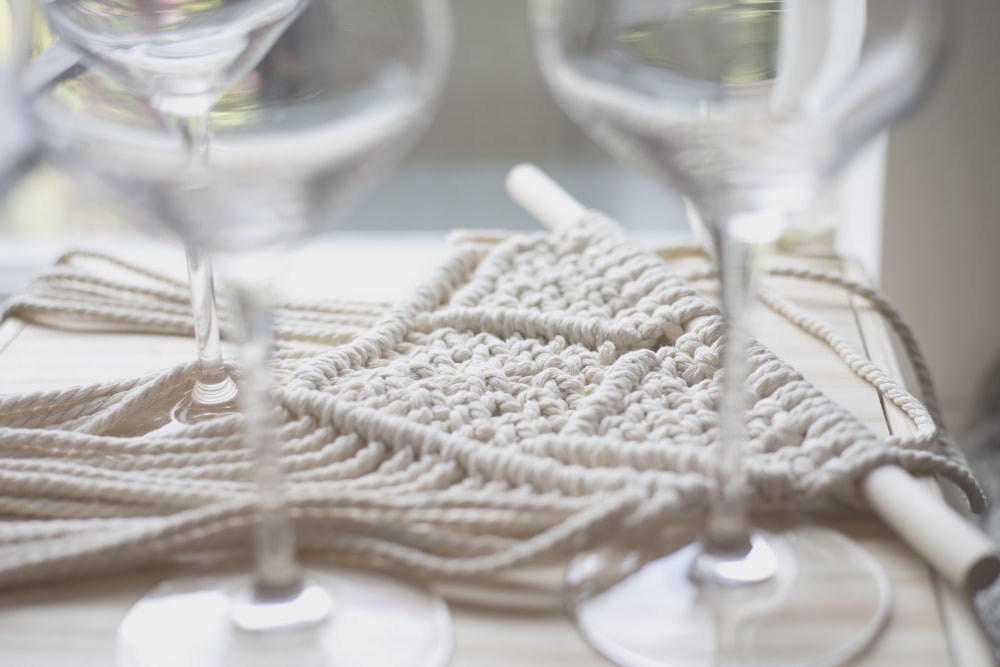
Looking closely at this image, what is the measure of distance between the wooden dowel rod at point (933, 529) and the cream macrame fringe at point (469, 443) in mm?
12

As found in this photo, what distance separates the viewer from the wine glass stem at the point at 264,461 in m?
0.40

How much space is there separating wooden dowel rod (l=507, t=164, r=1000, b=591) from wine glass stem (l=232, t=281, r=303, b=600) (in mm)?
228

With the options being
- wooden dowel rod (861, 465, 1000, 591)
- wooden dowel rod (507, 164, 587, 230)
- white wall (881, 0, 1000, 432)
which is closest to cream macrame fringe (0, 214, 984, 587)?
wooden dowel rod (861, 465, 1000, 591)

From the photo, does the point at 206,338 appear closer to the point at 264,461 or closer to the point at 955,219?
the point at 264,461

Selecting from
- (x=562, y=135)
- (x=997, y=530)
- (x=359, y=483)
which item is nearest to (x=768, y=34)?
(x=359, y=483)

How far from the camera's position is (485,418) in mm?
517

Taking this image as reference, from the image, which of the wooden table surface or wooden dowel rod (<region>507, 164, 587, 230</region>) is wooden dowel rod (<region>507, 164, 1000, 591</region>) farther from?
wooden dowel rod (<region>507, 164, 587, 230</region>)

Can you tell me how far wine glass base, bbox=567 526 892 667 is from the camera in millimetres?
405

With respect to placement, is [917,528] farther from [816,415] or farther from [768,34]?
[768,34]

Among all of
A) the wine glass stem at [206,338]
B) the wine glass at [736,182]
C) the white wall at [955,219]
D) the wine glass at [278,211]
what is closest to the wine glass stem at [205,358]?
the wine glass stem at [206,338]

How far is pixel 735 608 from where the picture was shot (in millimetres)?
429

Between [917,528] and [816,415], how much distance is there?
0.22ft

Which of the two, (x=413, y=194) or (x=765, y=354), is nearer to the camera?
(x=765, y=354)

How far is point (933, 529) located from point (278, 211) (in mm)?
266
